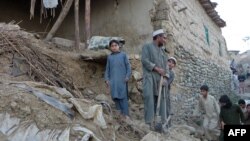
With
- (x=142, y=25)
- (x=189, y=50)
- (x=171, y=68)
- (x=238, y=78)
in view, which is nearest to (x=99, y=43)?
(x=142, y=25)

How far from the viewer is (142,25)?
8328mm

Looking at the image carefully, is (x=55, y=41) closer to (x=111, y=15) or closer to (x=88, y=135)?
(x=111, y=15)

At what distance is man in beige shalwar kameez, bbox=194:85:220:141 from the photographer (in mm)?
6477

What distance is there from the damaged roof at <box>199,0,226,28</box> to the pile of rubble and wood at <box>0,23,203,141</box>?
6.44 meters

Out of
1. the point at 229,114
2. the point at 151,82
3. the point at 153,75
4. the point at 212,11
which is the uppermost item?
the point at 212,11

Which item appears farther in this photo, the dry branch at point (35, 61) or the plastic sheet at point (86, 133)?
the dry branch at point (35, 61)

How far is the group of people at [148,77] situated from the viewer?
16.3ft

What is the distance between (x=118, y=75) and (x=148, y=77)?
1.95 feet

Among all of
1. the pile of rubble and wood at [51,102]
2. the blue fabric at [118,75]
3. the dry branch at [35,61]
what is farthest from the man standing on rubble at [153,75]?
the dry branch at [35,61]

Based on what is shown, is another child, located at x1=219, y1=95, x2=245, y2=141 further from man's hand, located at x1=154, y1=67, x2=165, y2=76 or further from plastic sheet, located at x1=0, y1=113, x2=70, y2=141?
plastic sheet, located at x1=0, y1=113, x2=70, y2=141

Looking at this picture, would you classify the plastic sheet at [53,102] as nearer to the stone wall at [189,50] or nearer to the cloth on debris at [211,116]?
the cloth on debris at [211,116]

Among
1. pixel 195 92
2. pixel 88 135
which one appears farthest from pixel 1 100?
pixel 195 92

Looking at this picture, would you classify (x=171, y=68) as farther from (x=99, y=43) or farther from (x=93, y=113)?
(x=93, y=113)

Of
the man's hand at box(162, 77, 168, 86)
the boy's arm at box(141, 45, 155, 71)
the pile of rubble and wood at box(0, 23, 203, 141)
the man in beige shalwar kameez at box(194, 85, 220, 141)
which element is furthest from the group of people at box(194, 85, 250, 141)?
the boy's arm at box(141, 45, 155, 71)
